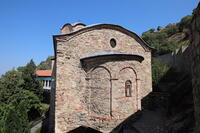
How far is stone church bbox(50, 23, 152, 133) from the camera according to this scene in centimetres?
801

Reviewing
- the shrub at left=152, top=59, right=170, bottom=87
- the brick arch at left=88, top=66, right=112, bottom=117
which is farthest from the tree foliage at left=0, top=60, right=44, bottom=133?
the shrub at left=152, top=59, right=170, bottom=87

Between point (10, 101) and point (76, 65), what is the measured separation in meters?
12.1

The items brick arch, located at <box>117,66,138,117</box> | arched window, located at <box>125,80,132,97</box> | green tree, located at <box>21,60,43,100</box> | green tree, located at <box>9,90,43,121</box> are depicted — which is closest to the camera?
brick arch, located at <box>117,66,138,117</box>

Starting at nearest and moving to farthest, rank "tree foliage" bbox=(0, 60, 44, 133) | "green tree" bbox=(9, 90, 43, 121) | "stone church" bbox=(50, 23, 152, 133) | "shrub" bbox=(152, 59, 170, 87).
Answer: "stone church" bbox=(50, 23, 152, 133) < "tree foliage" bbox=(0, 60, 44, 133) < "shrub" bbox=(152, 59, 170, 87) < "green tree" bbox=(9, 90, 43, 121)

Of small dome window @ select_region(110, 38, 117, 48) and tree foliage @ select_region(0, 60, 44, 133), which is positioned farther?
small dome window @ select_region(110, 38, 117, 48)

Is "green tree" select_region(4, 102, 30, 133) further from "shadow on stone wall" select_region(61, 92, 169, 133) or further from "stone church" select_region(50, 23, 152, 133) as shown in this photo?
"shadow on stone wall" select_region(61, 92, 169, 133)

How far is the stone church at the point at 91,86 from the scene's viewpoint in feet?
26.3

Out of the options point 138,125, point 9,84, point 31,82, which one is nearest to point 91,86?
point 138,125

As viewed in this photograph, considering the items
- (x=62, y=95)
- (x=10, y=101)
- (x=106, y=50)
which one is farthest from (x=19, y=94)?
(x=106, y=50)

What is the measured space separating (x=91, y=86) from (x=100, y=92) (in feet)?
2.42

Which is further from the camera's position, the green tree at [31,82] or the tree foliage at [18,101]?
the green tree at [31,82]

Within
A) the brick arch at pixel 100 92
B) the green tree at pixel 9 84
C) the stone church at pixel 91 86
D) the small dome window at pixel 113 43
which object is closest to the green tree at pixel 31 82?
the green tree at pixel 9 84

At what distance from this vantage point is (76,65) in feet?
28.8

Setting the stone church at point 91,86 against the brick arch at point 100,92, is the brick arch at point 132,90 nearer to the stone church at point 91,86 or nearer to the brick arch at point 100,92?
the stone church at point 91,86
